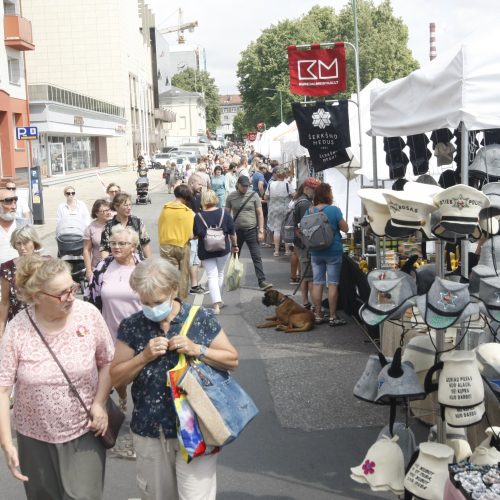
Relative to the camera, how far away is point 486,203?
3938 millimetres

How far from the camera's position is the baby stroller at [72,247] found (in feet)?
32.2

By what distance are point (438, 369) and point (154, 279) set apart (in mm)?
1625

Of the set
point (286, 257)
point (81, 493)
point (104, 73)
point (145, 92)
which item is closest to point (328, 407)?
point (81, 493)

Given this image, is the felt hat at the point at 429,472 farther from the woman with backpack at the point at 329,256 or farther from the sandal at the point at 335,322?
the sandal at the point at 335,322

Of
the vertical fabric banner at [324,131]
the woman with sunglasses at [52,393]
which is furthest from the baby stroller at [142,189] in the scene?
the woman with sunglasses at [52,393]

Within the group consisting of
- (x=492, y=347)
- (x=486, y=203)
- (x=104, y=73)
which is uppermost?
(x=104, y=73)

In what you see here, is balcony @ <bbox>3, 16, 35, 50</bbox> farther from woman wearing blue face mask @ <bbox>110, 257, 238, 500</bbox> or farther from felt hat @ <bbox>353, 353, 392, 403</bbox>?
woman wearing blue face mask @ <bbox>110, 257, 238, 500</bbox>

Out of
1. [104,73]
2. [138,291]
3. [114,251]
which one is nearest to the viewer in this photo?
[138,291]

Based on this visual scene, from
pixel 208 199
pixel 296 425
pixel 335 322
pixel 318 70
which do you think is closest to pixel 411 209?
pixel 296 425

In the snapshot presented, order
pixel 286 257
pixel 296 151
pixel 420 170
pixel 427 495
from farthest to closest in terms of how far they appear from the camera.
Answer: pixel 296 151 < pixel 286 257 < pixel 420 170 < pixel 427 495

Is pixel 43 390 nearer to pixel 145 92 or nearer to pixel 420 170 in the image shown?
pixel 420 170

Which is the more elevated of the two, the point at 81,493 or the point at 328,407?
the point at 81,493

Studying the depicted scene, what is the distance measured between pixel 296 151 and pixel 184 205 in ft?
22.2

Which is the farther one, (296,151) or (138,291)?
(296,151)
